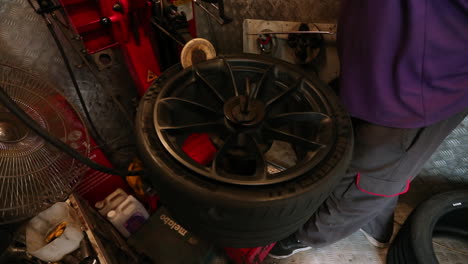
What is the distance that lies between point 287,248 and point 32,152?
1.10 metres

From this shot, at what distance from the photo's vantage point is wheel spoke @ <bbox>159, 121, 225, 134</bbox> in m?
0.64

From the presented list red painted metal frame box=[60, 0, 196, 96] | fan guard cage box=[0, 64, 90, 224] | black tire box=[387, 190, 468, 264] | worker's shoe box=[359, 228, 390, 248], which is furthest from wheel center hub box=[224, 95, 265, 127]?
worker's shoe box=[359, 228, 390, 248]

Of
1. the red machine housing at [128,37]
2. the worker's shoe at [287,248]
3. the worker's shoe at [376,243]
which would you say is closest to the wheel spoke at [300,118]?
the red machine housing at [128,37]

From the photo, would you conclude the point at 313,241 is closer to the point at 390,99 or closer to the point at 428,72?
the point at 390,99

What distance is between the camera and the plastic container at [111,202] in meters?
1.19

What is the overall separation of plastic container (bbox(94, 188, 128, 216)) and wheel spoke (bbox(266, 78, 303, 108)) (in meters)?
0.86

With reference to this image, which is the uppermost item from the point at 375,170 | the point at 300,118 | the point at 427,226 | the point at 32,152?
the point at 300,118

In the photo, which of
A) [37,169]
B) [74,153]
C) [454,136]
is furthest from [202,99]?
[454,136]

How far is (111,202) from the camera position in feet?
3.97

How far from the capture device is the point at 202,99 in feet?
2.73

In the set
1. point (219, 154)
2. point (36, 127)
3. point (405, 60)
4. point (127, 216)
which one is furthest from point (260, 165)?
point (127, 216)

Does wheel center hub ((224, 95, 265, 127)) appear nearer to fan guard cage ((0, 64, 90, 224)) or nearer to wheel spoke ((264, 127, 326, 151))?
wheel spoke ((264, 127, 326, 151))

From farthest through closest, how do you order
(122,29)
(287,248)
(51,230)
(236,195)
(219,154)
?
(287,248), (51,230), (122,29), (219,154), (236,195)

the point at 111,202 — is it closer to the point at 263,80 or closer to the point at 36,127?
the point at 36,127
